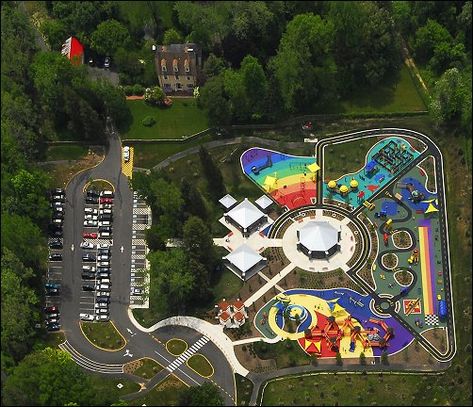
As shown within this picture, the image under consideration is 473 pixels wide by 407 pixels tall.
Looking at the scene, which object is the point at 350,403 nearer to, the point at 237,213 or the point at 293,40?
the point at 237,213

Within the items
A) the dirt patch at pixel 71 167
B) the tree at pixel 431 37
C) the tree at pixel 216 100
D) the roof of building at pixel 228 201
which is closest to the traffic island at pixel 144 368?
the roof of building at pixel 228 201

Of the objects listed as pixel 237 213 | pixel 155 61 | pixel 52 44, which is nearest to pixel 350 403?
pixel 237 213

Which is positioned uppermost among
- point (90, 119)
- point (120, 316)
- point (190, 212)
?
point (90, 119)

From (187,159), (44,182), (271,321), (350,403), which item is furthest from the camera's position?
(187,159)

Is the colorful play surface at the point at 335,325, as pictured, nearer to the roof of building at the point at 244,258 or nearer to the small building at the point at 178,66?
the roof of building at the point at 244,258

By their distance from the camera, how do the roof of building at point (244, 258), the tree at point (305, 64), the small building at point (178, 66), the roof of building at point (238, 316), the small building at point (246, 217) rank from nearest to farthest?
the roof of building at point (238, 316)
the roof of building at point (244, 258)
the small building at point (246, 217)
the tree at point (305, 64)
the small building at point (178, 66)

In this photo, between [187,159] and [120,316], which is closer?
[120,316]
